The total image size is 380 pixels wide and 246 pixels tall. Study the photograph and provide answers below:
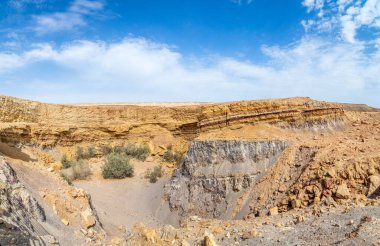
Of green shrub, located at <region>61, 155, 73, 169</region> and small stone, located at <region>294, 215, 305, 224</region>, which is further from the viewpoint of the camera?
green shrub, located at <region>61, 155, 73, 169</region>

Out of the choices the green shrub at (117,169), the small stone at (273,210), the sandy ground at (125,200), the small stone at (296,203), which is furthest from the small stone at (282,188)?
the green shrub at (117,169)

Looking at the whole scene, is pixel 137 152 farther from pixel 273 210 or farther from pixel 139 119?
pixel 273 210

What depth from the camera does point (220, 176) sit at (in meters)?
13.2

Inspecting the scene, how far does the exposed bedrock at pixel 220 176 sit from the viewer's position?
12469mm

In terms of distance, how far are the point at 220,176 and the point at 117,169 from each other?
6.81 m

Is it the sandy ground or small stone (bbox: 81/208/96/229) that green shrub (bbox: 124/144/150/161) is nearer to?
the sandy ground

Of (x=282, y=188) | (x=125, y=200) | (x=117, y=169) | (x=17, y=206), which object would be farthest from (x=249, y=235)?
(x=117, y=169)

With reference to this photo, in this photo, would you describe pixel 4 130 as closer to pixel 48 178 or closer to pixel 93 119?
pixel 93 119

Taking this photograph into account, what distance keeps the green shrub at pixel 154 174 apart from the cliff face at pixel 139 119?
3116mm

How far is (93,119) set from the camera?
23625 millimetres

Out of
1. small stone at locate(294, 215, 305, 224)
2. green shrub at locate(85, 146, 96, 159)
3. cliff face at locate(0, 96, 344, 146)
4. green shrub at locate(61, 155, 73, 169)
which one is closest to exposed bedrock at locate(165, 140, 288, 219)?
cliff face at locate(0, 96, 344, 146)

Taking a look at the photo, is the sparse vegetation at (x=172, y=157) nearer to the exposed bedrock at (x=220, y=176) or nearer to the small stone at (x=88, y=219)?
the exposed bedrock at (x=220, y=176)

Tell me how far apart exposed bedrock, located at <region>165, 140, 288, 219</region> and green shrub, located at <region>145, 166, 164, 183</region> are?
2.88m

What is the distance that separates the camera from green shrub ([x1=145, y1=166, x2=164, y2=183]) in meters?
17.5
